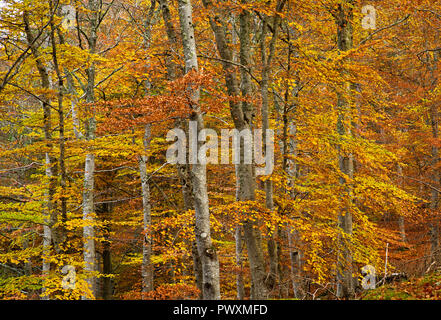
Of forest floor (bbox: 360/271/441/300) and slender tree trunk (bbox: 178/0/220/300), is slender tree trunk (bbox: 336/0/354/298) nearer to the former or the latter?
forest floor (bbox: 360/271/441/300)

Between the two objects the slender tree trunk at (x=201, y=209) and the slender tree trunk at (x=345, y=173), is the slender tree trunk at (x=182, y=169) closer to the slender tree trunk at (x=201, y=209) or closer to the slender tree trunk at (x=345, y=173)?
the slender tree trunk at (x=201, y=209)

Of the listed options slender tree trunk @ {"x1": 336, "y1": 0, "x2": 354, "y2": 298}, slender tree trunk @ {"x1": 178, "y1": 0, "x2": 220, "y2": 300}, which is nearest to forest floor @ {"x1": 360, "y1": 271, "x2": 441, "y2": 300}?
slender tree trunk @ {"x1": 178, "y1": 0, "x2": 220, "y2": 300}

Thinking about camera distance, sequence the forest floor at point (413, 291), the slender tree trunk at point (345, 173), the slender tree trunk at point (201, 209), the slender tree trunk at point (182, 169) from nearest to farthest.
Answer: the forest floor at point (413, 291) < the slender tree trunk at point (201, 209) < the slender tree trunk at point (182, 169) < the slender tree trunk at point (345, 173)

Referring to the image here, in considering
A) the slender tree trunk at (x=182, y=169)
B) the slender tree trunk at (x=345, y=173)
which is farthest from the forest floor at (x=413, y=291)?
the slender tree trunk at (x=182, y=169)

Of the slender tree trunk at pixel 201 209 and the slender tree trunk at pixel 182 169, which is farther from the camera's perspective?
the slender tree trunk at pixel 182 169

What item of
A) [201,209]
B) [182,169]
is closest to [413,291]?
[201,209]

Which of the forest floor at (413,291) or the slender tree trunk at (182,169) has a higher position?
the slender tree trunk at (182,169)

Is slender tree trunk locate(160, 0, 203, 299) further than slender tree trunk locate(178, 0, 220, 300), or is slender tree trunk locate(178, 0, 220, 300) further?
slender tree trunk locate(160, 0, 203, 299)

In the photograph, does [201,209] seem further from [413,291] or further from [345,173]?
[345,173]

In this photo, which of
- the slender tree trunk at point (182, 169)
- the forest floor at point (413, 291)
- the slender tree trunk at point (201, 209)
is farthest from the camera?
the slender tree trunk at point (182, 169)

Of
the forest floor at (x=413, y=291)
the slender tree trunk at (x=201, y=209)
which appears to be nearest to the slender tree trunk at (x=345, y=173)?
the forest floor at (x=413, y=291)
